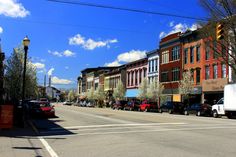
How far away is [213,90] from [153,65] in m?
23.4

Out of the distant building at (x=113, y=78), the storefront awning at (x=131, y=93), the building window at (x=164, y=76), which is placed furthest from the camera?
the distant building at (x=113, y=78)

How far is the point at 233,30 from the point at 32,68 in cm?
2658

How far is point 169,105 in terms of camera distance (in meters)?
53.3

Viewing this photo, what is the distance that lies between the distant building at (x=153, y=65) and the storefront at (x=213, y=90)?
17515 mm

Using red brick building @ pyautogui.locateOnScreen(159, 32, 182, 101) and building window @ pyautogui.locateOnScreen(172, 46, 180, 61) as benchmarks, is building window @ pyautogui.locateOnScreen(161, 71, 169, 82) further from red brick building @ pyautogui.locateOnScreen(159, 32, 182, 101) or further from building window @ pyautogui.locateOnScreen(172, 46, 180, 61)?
building window @ pyautogui.locateOnScreen(172, 46, 180, 61)

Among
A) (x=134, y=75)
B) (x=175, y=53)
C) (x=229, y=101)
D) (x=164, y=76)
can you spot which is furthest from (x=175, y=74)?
(x=229, y=101)

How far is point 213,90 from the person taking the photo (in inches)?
2160

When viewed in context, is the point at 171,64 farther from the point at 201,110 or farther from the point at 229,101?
the point at 229,101

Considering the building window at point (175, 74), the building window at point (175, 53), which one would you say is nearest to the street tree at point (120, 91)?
the building window at point (175, 74)

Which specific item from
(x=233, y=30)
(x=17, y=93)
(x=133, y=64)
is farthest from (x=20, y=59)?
(x=133, y=64)

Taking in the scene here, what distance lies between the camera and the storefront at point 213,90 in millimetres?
53247

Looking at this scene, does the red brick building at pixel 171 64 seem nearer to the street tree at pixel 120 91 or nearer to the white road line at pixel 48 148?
the street tree at pixel 120 91

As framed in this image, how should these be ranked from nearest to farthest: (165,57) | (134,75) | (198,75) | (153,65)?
(198,75), (165,57), (153,65), (134,75)

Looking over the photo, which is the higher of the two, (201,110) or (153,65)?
(153,65)
